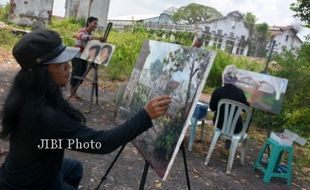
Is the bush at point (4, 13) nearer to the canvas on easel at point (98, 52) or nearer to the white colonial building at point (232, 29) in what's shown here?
the canvas on easel at point (98, 52)

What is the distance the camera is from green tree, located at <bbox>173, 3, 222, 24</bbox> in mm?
49938

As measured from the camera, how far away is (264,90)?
6125 millimetres

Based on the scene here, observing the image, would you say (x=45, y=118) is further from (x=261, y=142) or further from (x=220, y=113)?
(x=261, y=142)

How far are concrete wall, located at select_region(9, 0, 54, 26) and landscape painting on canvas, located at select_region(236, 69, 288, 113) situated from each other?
11.6 m

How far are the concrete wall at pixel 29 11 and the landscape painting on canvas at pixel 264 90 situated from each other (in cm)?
1163

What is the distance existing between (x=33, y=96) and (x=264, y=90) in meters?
4.72

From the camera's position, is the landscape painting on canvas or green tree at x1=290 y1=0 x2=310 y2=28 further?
green tree at x1=290 y1=0 x2=310 y2=28

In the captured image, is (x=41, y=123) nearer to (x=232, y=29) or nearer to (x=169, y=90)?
(x=169, y=90)

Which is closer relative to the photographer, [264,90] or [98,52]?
[264,90]

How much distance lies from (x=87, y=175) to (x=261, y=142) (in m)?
4.17

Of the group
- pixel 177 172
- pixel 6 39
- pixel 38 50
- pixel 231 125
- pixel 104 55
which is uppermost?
pixel 38 50

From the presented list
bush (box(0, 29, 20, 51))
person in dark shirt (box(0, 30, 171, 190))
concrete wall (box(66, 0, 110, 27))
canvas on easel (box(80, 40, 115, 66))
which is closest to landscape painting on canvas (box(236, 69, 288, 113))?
canvas on easel (box(80, 40, 115, 66))

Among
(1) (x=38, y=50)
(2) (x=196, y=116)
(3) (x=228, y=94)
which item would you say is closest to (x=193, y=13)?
(2) (x=196, y=116)

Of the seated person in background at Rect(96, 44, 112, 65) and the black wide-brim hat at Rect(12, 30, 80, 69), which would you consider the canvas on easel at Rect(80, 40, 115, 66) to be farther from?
the black wide-brim hat at Rect(12, 30, 80, 69)
